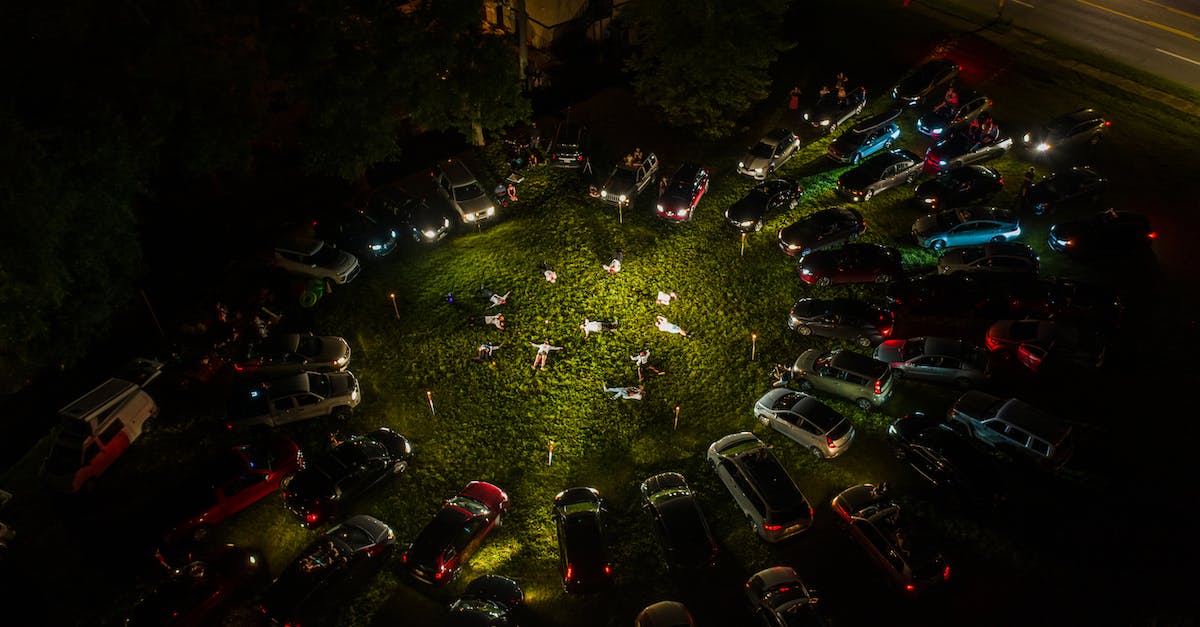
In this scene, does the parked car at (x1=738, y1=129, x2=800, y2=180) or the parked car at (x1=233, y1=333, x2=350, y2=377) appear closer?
the parked car at (x1=233, y1=333, x2=350, y2=377)

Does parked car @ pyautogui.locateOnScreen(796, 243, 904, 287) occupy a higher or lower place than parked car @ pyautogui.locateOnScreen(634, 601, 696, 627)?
higher

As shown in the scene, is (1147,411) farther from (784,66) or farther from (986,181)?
(784,66)

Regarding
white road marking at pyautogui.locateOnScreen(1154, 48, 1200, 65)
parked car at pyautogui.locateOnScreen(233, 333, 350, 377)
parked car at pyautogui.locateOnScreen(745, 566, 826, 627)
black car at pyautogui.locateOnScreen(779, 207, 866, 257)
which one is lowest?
parked car at pyautogui.locateOnScreen(745, 566, 826, 627)

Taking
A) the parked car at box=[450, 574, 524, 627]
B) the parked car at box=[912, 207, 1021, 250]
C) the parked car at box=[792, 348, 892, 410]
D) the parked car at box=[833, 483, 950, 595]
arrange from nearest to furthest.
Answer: the parked car at box=[450, 574, 524, 627] → the parked car at box=[833, 483, 950, 595] → the parked car at box=[792, 348, 892, 410] → the parked car at box=[912, 207, 1021, 250]

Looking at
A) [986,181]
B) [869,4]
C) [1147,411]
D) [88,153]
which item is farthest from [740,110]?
[88,153]

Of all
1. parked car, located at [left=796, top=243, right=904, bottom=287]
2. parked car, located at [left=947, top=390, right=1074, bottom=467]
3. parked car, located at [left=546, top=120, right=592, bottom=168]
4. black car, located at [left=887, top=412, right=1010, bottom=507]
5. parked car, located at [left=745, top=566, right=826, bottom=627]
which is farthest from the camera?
parked car, located at [left=546, top=120, right=592, bottom=168]

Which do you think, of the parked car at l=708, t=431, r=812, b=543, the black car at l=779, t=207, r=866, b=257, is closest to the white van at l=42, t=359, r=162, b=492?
the parked car at l=708, t=431, r=812, b=543

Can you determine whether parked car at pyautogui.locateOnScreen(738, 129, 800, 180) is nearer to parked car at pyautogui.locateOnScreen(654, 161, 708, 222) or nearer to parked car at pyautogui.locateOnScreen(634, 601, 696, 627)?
parked car at pyautogui.locateOnScreen(654, 161, 708, 222)
